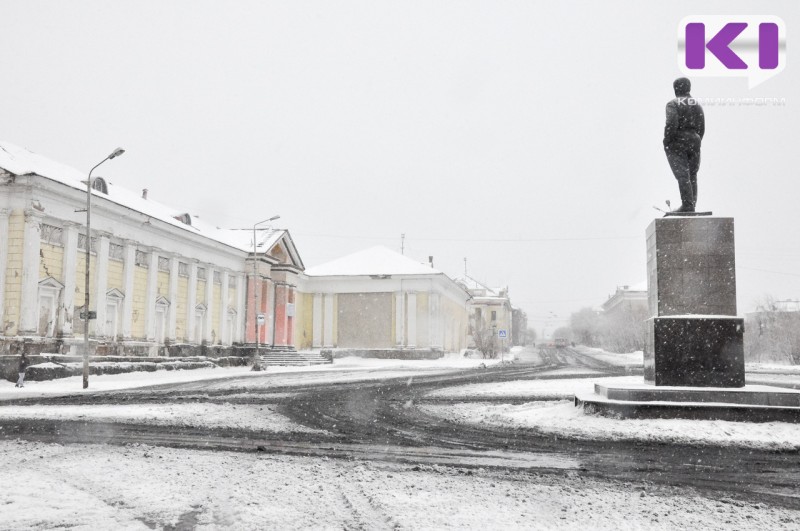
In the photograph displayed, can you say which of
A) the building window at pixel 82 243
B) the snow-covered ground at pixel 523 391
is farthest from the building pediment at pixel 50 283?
the snow-covered ground at pixel 523 391

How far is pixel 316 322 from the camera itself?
55.8m

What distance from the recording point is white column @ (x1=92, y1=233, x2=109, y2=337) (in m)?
29.4

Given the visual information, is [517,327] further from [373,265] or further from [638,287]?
[373,265]

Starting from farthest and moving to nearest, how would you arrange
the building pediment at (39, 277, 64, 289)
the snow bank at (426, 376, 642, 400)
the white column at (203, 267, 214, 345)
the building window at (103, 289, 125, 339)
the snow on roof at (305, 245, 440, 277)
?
the snow on roof at (305, 245, 440, 277) → the white column at (203, 267, 214, 345) → the building window at (103, 289, 125, 339) → the building pediment at (39, 277, 64, 289) → the snow bank at (426, 376, 642, 400)

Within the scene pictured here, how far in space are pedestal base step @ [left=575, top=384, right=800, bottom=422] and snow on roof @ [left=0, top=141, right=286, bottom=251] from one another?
2319cm

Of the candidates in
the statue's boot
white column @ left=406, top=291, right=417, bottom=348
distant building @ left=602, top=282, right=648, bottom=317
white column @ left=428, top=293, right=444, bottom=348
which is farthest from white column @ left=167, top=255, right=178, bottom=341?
distant building @ left=602, top=282, right=648, bottom=317

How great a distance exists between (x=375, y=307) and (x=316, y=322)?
17.4 ft

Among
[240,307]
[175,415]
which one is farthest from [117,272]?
[175,415]

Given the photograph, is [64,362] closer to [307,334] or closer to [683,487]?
[683,487]

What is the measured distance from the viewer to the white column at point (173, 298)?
35.8m

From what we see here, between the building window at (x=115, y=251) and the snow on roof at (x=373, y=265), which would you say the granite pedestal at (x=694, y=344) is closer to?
the building window at (x=115, y=251)

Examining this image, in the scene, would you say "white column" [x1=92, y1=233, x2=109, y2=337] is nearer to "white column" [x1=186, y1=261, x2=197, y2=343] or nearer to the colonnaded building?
the colonnaded building

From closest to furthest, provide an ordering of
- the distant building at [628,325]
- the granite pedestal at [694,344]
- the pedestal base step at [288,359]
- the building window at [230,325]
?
the granite pedestal at [694,344]
the building window at [230,325]
the pedestal base step at [288,359]
the distant building at [628,325]

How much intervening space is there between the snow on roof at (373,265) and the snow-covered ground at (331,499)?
46.7 metres
